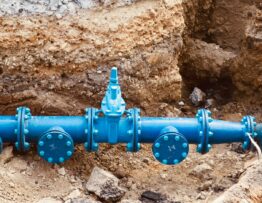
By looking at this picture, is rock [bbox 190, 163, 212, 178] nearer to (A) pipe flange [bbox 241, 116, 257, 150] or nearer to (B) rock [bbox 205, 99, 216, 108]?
(A) pipe flange [bbox 241, 116, 257, 150]

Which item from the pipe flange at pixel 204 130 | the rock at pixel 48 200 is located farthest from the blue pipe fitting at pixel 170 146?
the rock at pixel 48 200

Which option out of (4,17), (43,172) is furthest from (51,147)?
(4,17)

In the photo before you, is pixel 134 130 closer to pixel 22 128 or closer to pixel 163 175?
pixel 163 175

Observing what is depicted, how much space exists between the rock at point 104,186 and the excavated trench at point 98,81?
0.04 m

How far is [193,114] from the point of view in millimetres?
3559

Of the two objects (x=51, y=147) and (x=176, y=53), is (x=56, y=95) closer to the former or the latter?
(x=51, y=147)

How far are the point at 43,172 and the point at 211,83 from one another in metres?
1.28

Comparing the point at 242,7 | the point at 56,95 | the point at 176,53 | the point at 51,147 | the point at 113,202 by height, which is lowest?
the point at 113,202

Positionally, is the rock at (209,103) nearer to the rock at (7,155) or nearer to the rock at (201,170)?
the rock at (201,170)

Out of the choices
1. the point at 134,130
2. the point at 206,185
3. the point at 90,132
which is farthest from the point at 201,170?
the point at 90,132

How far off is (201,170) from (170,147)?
0.33 meters

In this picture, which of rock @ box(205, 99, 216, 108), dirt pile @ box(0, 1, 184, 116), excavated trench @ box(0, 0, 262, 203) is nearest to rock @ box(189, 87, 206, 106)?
rock @ box(205, 99, 216, 108)

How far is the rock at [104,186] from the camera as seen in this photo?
284 centimetres

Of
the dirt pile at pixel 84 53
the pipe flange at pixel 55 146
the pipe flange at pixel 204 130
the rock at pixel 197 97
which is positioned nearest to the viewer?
the pipe flange at pixel 55 146
